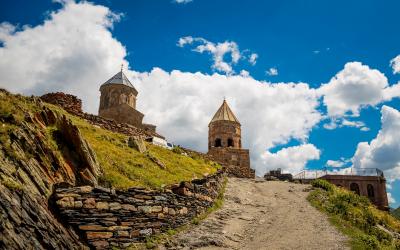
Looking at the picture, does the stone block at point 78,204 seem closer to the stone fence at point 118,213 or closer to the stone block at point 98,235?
the stone fence at point 118,213

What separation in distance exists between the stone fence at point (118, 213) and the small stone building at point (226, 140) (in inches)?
1082

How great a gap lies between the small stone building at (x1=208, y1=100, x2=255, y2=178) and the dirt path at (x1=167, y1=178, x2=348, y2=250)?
67.1 feet

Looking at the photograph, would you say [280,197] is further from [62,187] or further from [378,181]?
[378,181]

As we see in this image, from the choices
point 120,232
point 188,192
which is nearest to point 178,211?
point 188,192

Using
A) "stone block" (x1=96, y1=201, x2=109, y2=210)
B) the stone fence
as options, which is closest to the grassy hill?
the stone fence

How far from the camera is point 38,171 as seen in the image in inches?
334

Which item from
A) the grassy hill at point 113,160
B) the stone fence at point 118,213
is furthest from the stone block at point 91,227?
the grassy hill at point 113,160

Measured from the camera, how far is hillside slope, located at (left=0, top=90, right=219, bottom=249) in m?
6.72

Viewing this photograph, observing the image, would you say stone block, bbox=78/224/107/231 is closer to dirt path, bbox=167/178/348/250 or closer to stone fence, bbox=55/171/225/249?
stone fence, bbox=55/171/225/249

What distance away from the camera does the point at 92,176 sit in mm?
10203

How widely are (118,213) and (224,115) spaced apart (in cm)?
3835

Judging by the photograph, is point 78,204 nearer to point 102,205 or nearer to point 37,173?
point 102,205

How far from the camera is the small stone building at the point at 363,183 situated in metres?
43.0

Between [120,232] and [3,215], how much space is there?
3693mm
